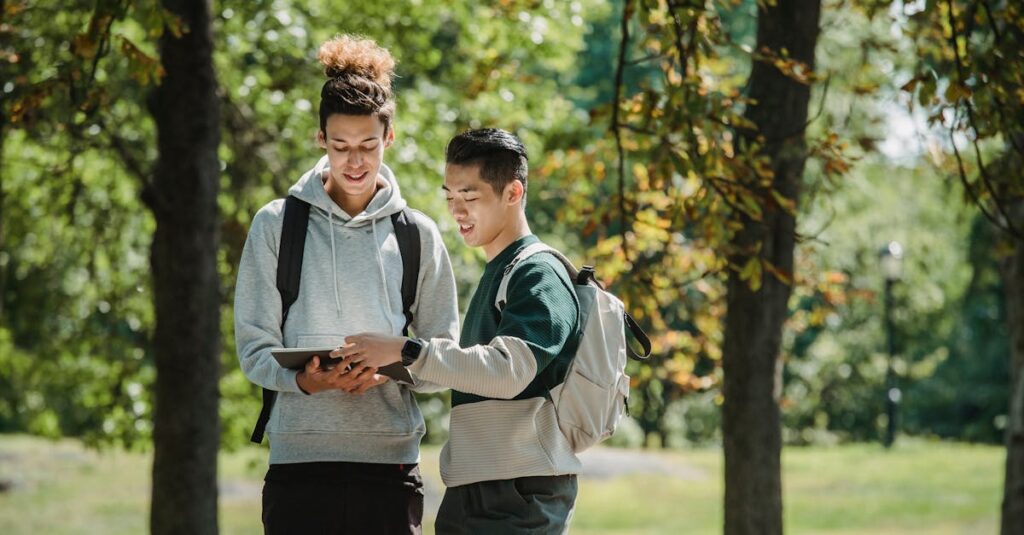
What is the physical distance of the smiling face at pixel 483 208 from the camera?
11.4 feet

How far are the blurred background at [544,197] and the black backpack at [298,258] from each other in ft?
6.23

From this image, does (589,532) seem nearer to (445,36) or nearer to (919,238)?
(445,36)

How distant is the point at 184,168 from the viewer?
752 cm

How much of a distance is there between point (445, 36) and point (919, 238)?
1343 centimetres

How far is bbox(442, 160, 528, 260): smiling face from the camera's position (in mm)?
3467

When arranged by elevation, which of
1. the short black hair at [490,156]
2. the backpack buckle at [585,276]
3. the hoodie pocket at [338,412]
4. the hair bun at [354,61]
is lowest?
the hoodie pocket at [338,412]

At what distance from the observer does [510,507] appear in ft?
10.9

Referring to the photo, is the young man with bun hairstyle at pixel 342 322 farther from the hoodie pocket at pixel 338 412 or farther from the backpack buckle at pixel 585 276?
the backpack buckle at pixel 585 276

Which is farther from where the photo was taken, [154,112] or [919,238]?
[919,238]

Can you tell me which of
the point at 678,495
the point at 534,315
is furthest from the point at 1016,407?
the point at 678,495

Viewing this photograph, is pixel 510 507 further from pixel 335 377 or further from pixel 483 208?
pixel 483 208

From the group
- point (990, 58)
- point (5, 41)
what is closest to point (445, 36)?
point (5, 41)

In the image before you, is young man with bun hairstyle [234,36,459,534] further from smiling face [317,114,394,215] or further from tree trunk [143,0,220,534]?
tree trunk [143,0,220,534]

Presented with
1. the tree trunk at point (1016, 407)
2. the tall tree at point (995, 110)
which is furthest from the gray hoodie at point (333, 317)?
the tree trunk at point (1016, 407)
